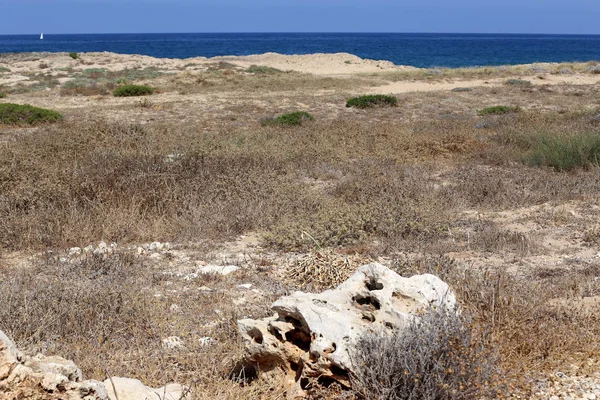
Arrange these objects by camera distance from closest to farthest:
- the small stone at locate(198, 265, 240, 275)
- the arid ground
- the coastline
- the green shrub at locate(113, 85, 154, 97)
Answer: the arid ground
the small stone at locate(198, 265, 240, 275)
the green shrub at locate(113, 85, 154, 97)
the coastline

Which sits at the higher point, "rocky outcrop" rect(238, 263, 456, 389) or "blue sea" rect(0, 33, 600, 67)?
"blue sea" rect(0, 33, 600, 67)

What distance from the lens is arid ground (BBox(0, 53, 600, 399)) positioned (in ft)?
12.7

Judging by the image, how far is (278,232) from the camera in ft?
22.2

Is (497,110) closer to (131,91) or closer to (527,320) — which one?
(131,91)

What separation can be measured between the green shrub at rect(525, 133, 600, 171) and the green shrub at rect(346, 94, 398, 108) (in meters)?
8.09

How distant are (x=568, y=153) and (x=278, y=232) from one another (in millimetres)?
6167

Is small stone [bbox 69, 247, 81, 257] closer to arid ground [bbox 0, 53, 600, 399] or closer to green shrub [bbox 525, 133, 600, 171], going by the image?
arid ground [bbox 0, 53, 600, 399]

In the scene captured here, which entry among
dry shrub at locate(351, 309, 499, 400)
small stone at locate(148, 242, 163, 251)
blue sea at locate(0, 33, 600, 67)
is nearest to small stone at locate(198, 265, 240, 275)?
small stone at locate(148, 242, 163, 251)

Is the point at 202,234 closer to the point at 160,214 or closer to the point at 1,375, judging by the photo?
the point at 160,214

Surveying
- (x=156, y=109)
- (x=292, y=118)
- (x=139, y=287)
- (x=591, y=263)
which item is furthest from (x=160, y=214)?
(x=156, y=109)

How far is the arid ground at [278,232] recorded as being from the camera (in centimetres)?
388

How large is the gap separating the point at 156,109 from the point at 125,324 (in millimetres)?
14417

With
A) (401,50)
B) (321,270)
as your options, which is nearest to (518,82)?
(321,270)

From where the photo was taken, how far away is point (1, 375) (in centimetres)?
A: 258
